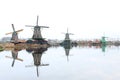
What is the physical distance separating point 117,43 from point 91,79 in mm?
81252

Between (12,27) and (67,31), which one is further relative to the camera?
(67,31)

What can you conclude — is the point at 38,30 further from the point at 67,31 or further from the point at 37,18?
the point at 67,31

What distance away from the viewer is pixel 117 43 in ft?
312

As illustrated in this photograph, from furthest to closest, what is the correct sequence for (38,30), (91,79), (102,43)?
(102,43)
(38,30)
(91,79)

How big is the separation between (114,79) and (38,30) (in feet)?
162

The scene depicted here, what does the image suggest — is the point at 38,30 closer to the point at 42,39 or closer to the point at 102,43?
the point at 42,39

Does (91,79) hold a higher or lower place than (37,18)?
lower

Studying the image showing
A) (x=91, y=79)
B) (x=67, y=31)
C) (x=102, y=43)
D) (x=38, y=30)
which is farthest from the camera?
(x=102, y=43)

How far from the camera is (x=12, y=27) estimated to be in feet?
219

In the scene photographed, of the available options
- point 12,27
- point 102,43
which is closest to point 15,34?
point 12,27

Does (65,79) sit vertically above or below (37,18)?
below

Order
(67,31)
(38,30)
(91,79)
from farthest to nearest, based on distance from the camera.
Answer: (67,31), (38,30), (91,79)

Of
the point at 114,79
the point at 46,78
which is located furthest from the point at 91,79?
the point at 46,78

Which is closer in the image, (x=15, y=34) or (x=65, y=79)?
(x=65, y=79)
